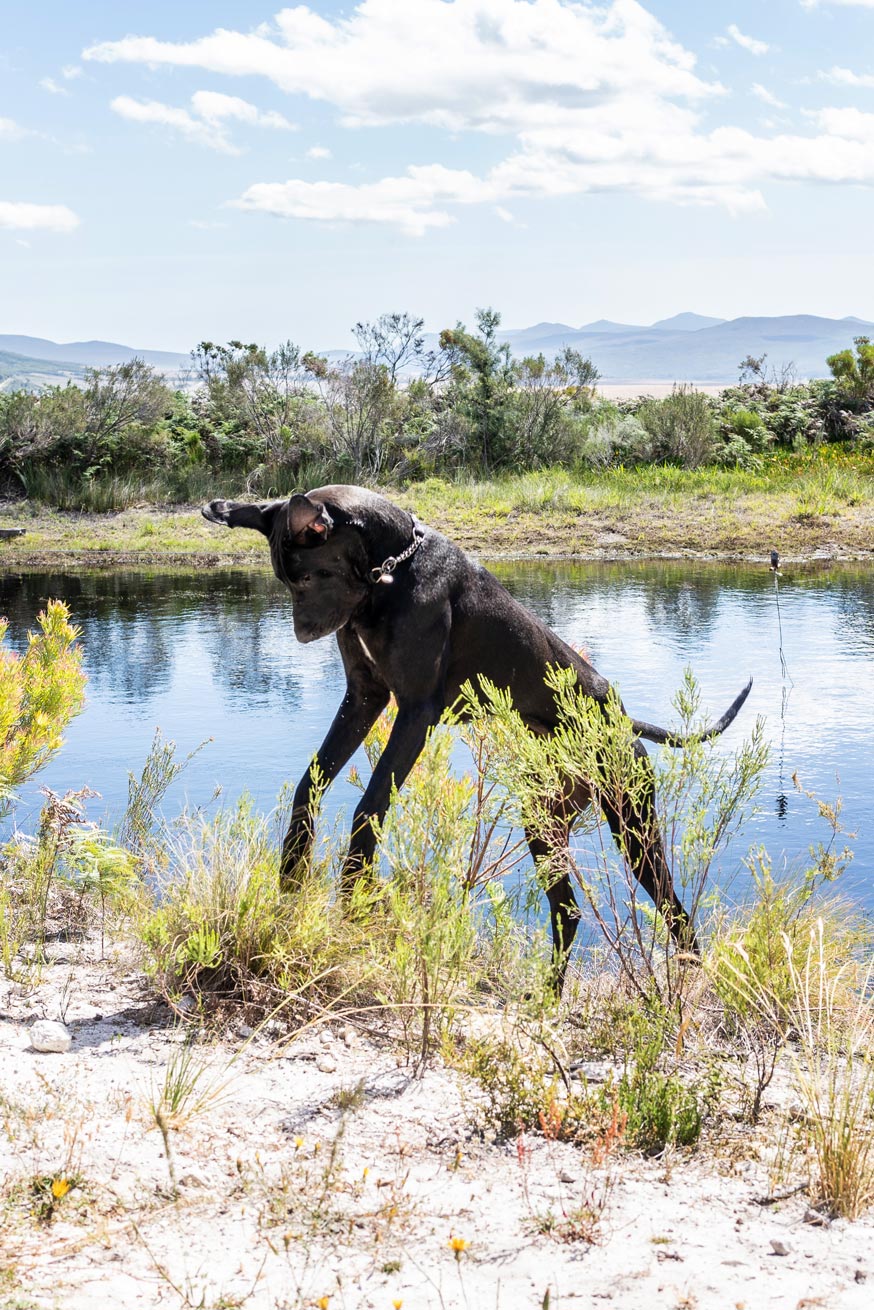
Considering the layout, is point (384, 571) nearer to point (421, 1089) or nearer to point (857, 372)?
point (421, 1089)

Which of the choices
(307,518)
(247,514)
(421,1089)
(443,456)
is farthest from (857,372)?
(421,1089)

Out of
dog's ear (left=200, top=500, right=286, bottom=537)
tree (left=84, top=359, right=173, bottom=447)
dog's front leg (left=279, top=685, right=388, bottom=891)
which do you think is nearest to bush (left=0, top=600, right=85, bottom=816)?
dog's front leg (left=279, top=685, right=388, bottom=891)

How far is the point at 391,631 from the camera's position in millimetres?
4906

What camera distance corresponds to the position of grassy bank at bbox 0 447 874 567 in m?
25.6

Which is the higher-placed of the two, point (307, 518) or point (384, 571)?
point (307, 518)

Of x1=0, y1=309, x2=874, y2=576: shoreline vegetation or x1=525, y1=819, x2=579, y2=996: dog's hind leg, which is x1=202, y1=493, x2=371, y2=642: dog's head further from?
x1=0, y1=309, x2=874, y2=576: shoreline vegetation

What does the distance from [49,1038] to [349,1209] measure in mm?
1470

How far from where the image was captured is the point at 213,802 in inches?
351

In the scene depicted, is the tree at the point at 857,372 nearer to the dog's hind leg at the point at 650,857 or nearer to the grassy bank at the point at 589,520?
the grassy bank at the point at 589,520

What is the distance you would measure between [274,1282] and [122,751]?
821 centimetres

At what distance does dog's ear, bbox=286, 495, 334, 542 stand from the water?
10.4 ft

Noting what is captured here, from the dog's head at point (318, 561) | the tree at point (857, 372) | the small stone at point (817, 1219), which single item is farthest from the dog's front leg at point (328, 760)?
the tree at point (857, 372)

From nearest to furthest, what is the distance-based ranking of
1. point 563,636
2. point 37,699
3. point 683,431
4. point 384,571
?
point 384,571 → point 37,699 → point 563,636 → point 683,431

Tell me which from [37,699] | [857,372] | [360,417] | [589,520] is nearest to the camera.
Result: [37,699]
